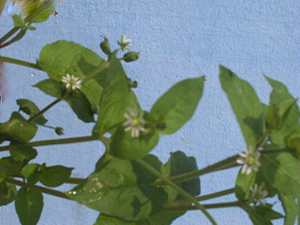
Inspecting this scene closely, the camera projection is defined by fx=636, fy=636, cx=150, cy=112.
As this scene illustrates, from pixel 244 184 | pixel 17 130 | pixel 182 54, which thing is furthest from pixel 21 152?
pixel 182 54

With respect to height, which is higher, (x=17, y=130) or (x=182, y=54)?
(x=182, y=54)

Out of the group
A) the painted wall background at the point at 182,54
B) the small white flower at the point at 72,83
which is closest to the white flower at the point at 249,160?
the small white flower at the point at 72,83

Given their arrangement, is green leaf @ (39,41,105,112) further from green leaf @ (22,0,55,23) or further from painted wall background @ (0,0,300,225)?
painted wall background @ (0,0,300,225)

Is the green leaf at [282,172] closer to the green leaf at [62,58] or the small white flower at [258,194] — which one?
the small white flower at [258,194]

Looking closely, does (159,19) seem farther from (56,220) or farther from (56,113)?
(56,220)

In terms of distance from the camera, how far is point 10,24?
70 cm

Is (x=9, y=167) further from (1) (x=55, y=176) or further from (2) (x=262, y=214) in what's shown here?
(2) (x=262, y=214)

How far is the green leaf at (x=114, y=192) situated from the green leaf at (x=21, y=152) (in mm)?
47

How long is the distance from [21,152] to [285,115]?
14cm

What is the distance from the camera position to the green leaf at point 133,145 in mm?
266

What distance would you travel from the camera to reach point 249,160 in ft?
0.86

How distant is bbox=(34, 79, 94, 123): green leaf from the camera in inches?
14.0

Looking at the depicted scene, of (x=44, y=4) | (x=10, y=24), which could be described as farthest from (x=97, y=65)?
(x=10, y=24)

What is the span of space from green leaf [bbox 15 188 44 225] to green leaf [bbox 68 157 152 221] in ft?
0.18
